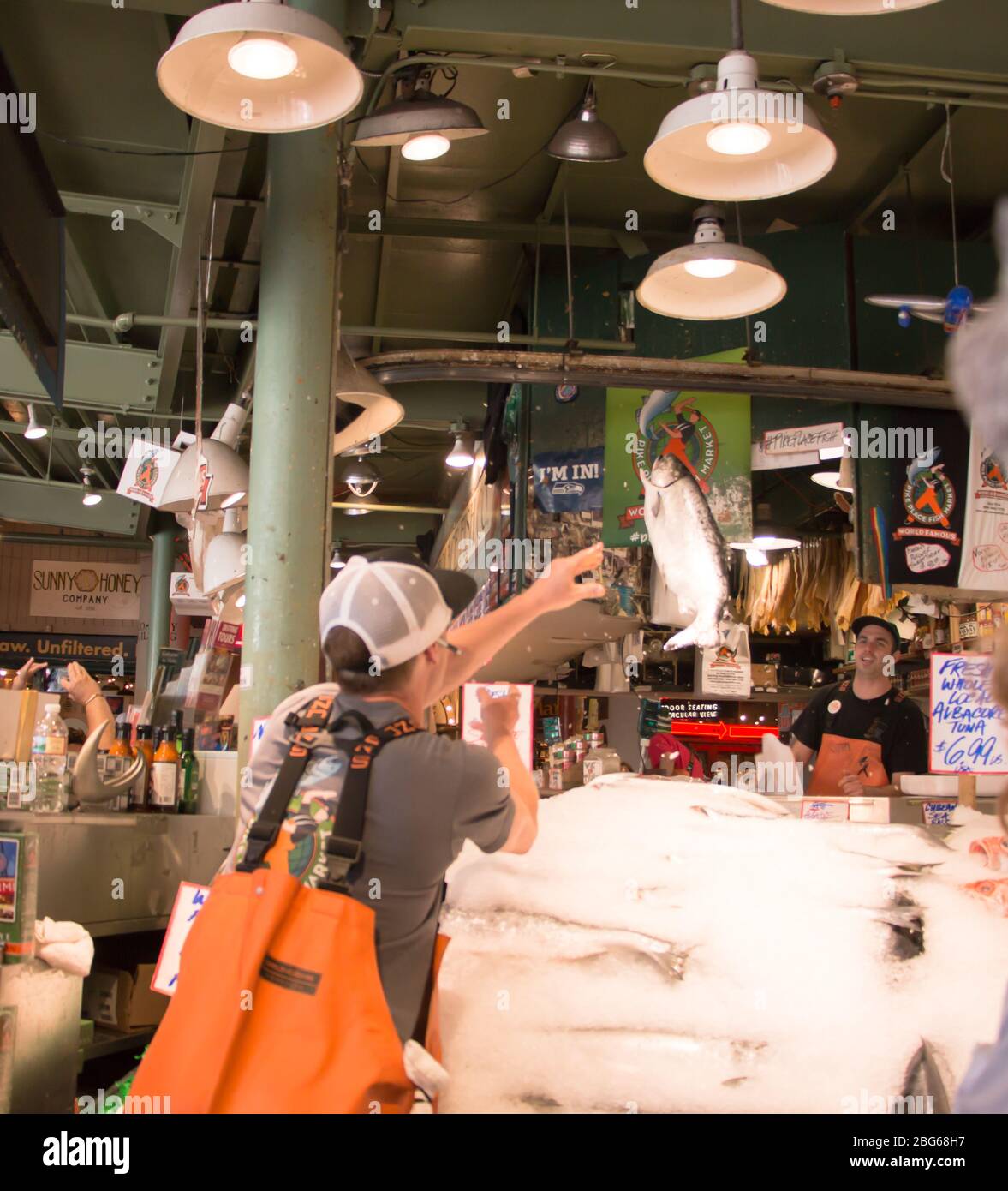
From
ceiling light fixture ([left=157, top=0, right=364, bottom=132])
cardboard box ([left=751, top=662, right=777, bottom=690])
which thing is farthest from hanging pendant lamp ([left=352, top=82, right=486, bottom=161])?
cardboard box ([left=751, top=662, right=777, bottom=690])

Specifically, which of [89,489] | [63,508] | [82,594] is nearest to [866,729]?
[89,489]

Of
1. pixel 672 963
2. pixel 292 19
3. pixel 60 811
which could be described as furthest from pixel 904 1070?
pixel 292 19

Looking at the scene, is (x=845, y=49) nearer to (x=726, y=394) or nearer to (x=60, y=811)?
(x=726, y=394)

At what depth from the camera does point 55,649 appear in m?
17.1

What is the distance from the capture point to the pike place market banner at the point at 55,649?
56.0 feet

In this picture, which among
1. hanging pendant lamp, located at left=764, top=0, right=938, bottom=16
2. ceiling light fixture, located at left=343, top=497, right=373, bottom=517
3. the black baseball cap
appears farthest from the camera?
ceiling light fixture, located at left=343, top=497, right=373, bottom=517

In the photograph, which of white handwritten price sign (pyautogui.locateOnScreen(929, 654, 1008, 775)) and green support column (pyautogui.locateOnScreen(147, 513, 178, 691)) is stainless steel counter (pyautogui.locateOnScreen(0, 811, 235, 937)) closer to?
white handwritten price sign (pyautogui.locateOnScreen(929, 654, 1008, 775))

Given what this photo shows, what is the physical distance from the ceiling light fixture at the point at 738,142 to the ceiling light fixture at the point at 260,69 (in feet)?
3.37

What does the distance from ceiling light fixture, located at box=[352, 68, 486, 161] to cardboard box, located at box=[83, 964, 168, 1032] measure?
341cm

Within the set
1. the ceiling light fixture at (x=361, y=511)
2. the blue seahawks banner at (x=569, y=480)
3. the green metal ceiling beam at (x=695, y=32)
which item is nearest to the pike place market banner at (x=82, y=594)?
the ceiling light fixture at (x=361, y=511)

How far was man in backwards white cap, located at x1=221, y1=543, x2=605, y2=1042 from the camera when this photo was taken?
6.55ft

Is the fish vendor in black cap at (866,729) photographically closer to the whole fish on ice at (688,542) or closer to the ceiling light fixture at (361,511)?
the whole fish on ice at (688,542)

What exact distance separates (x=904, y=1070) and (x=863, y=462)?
5018mm
